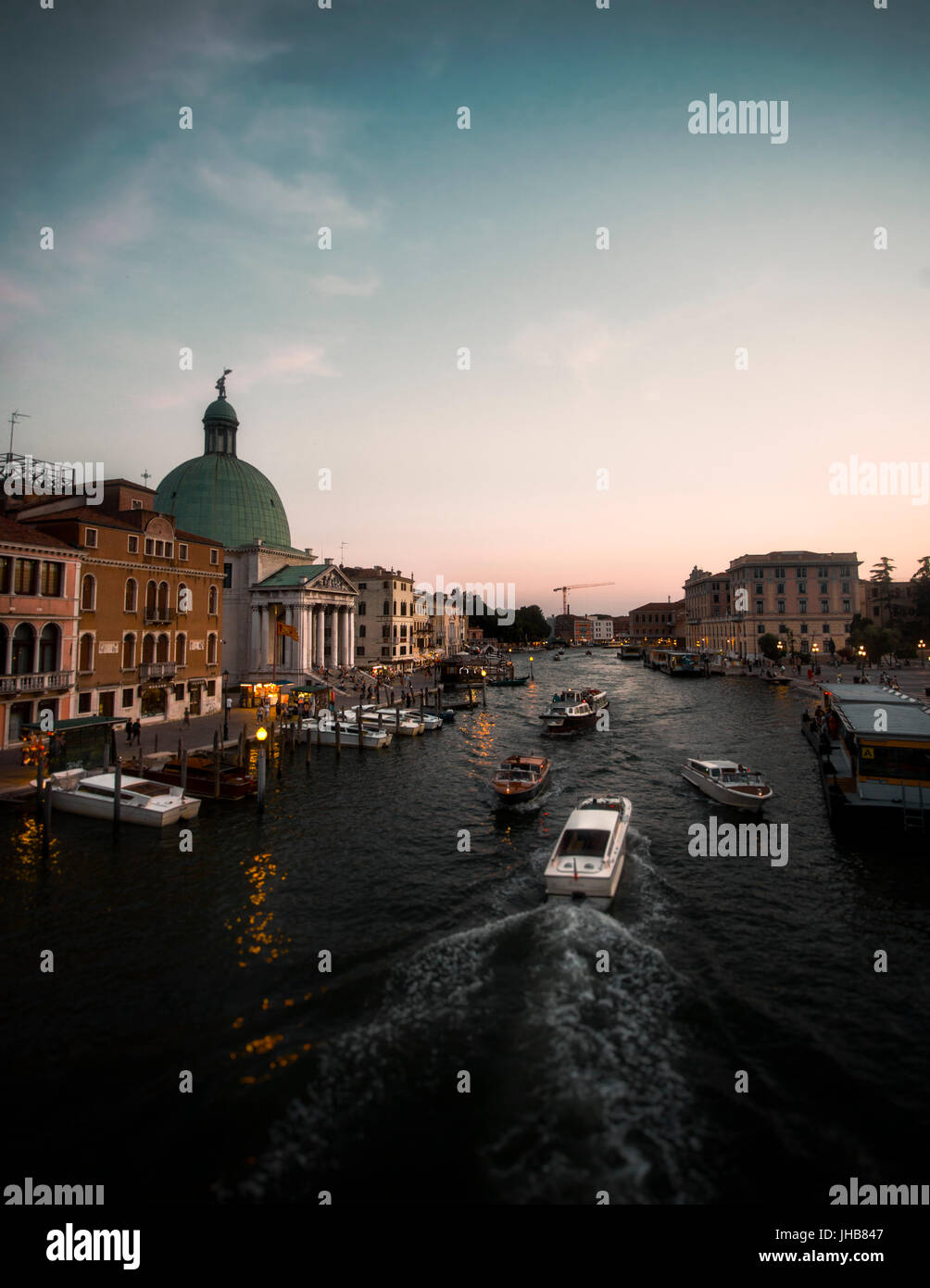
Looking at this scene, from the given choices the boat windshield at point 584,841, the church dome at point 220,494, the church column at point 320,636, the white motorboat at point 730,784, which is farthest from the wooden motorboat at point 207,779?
the church dome at point 220,494

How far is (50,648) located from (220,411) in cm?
5295

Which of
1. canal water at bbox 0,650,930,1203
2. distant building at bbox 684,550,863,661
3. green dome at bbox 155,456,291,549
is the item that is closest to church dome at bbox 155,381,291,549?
green dome at bbox 155,456,291,549

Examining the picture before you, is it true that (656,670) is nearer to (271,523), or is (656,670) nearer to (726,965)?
(271,523)

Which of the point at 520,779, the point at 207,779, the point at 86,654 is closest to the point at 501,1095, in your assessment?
the point at 520,779

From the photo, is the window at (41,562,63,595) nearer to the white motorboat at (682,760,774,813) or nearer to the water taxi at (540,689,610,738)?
the water taxi at (540,689,610,738)

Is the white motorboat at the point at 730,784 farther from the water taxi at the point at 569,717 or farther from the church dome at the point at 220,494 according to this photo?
the church dome at the point at 220,494

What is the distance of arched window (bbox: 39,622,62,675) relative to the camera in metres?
35.4

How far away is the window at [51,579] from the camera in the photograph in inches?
1391

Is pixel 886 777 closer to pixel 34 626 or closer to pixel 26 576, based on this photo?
pixel 34 626

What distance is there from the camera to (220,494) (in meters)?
75.3

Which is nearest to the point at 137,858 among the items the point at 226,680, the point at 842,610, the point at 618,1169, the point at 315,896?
the point at 315,896

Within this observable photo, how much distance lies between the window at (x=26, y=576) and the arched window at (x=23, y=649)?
177cm
